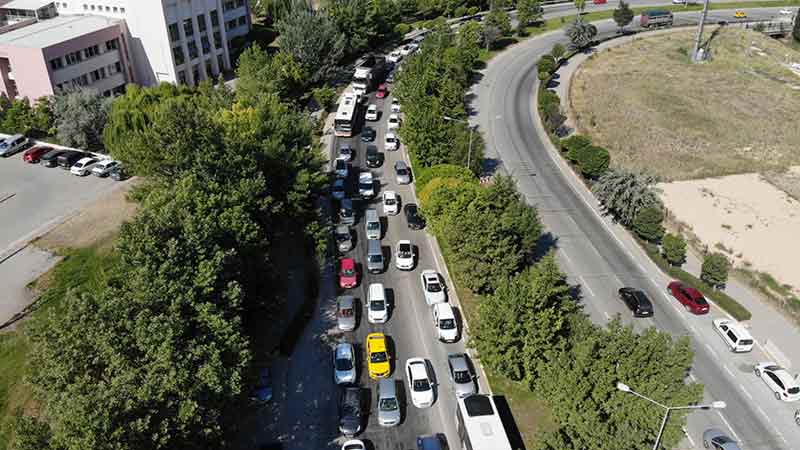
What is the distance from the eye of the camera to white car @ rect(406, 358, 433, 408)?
3891cm

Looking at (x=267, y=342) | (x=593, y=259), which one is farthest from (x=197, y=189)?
(x=593, y=259)

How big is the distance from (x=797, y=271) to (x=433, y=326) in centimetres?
3575

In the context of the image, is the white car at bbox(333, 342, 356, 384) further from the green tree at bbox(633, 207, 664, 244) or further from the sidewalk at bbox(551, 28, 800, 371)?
the green tree at bbox(633, 207, 664, 244)

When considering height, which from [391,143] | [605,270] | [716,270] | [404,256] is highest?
[391,143]

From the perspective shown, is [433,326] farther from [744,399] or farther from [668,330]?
[744,399]

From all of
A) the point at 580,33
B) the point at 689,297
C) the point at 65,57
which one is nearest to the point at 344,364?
the point at 689,297

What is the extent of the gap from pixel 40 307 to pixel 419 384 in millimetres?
30948

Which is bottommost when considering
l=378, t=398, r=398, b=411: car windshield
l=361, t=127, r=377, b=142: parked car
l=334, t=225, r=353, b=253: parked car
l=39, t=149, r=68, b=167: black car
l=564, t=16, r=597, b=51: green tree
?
l=378, t=398, r=398, b=411: car windshield

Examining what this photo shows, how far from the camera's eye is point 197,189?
40.8 m

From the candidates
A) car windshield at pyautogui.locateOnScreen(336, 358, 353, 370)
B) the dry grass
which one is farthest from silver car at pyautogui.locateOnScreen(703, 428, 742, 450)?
the dry grass

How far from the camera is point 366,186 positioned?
6397 centimetres

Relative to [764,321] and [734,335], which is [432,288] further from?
[764,321]

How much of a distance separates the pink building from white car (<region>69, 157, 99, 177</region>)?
1487 centimetres

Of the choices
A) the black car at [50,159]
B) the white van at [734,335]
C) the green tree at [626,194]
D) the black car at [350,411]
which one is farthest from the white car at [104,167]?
the white van at [734,335]
